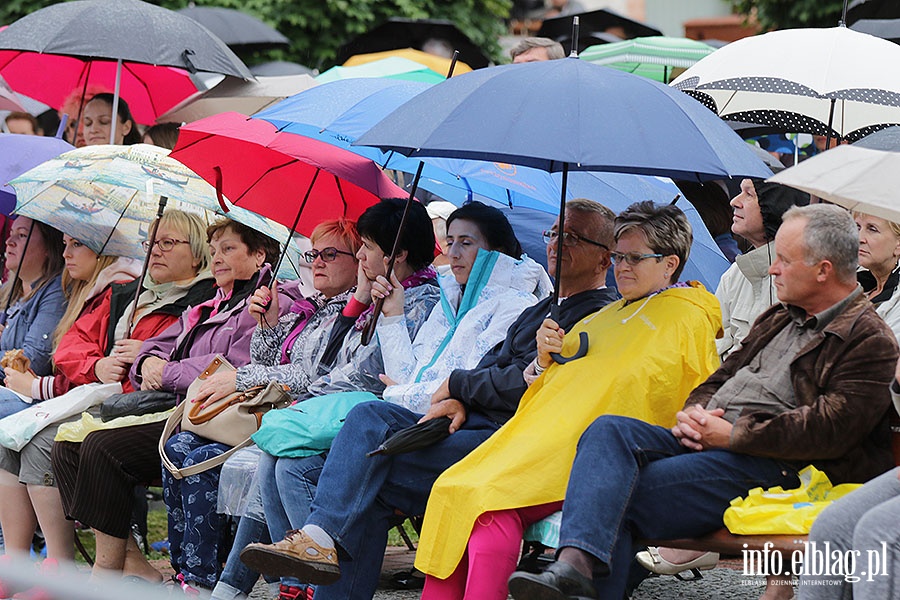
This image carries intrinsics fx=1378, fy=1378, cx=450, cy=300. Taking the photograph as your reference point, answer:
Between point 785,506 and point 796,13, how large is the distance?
13.2 meters

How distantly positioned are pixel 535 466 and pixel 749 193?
1.98 m

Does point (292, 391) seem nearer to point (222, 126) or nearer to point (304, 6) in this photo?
point (222, 126)

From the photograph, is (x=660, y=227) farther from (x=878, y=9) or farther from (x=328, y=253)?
(x=878, y=9)

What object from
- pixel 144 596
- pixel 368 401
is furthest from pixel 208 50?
pixel 144 596

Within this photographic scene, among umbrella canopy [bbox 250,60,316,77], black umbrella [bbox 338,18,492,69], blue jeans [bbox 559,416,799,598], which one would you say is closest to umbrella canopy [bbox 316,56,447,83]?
umbrella canopy [bbox 250,60,316,77]

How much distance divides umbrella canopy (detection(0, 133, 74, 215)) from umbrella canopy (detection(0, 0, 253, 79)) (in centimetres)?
60

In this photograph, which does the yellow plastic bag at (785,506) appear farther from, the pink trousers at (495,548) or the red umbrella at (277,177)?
the red umbrella at (277,177)

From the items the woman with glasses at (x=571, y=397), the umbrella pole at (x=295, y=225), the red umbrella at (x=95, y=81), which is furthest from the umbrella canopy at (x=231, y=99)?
the woman with glasses at (x=571, y=397)

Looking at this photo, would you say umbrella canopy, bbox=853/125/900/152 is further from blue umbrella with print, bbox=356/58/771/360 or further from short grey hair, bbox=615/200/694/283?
short grey hair, bbox=615/200/694/283

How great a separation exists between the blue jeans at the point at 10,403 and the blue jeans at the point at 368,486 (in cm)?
273

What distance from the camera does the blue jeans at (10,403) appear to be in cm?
728

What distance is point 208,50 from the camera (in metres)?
7.61

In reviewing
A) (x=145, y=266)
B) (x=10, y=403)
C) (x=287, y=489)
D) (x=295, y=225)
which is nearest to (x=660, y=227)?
(x=287, y=489)

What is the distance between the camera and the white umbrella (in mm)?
4035
